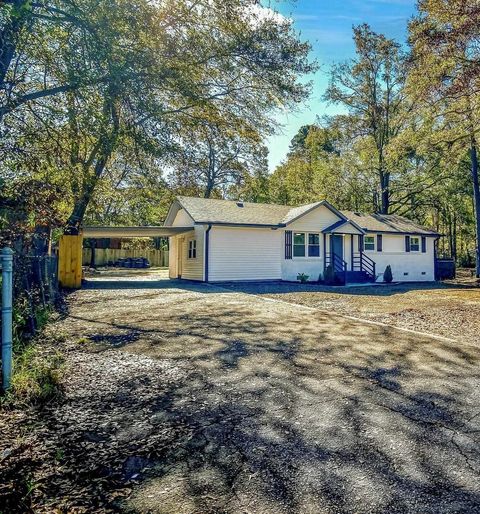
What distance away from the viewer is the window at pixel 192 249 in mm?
19281

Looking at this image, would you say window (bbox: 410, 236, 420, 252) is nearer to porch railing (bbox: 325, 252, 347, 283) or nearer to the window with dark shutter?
the window with dark shutter

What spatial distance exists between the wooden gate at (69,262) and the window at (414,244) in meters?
19.8

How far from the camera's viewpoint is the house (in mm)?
18359

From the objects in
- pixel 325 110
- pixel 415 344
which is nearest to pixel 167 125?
pixel 415 344

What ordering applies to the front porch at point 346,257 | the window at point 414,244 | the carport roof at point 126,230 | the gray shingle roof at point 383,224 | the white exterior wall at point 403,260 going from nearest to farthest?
the carport roof at point 126,230
the front porch at point 346,257
the gray shingle roof at point 383,224
the white exterior wall at point 403,260
the window at point 414,244

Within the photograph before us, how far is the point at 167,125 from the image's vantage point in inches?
272

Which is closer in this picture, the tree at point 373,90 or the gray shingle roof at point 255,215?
the gray shingle roof at point 255,215

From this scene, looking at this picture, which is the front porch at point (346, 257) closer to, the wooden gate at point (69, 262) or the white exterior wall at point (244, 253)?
the white exterior wall at point (244, 253)

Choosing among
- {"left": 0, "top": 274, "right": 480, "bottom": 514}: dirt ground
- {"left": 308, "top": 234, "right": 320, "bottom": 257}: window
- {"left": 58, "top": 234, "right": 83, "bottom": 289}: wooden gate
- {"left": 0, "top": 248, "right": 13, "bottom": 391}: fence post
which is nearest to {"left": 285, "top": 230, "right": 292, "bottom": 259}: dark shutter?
{"left": 308, "top": 234, "right": 320, "bottom": 257}: window

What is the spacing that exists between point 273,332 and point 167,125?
4317 mm

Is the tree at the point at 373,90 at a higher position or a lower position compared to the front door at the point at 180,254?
higher

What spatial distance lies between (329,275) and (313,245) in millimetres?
2001

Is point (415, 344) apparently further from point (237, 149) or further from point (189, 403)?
A: point (237, 149)

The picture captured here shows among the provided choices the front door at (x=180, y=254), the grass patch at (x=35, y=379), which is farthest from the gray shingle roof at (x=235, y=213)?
the grass patch at (x=35, y=379)
